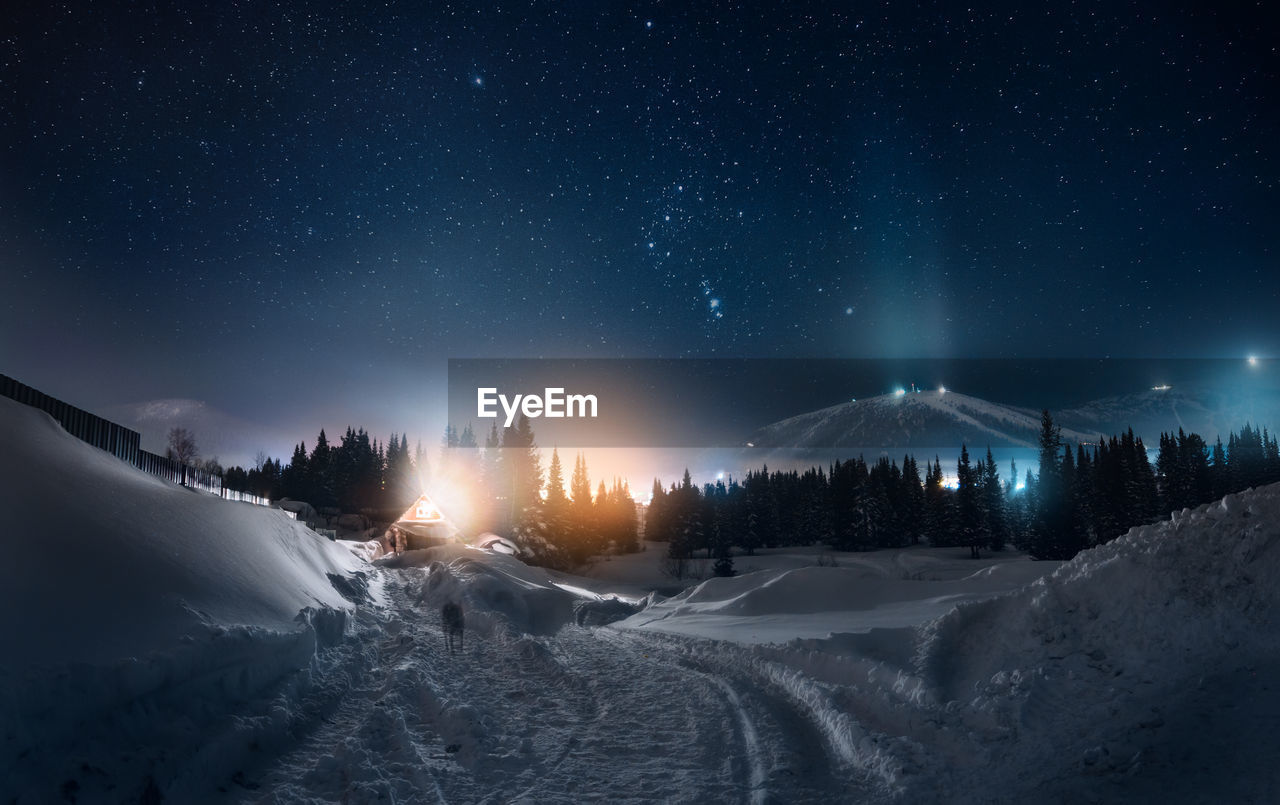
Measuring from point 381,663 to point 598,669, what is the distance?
4.29 meters

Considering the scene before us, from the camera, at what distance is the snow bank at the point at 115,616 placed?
17.2 ft

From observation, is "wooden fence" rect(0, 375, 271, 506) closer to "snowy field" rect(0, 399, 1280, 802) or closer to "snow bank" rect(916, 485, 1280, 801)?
"snowy field" rect(0, 399, 1280, 802)

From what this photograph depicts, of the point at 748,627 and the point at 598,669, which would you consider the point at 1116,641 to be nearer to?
the point at 598,669

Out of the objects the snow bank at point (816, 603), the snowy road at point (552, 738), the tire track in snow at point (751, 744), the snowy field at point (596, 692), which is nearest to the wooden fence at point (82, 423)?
the snowy field at point (596, 692)

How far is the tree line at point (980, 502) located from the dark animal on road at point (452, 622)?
138 ft

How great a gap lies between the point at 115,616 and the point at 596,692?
6.71 metres

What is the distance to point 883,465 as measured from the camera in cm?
9231

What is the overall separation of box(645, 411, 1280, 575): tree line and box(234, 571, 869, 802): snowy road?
48.3 m

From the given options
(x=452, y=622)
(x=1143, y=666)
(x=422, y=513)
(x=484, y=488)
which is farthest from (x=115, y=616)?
(x=484, y=488)

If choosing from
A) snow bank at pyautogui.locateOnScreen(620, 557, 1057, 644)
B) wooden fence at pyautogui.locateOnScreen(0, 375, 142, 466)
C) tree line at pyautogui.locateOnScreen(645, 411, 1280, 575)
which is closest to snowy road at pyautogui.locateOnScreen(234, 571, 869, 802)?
snow bank at pyautogui.locateOnScreen(620, 557, 1057, 644)

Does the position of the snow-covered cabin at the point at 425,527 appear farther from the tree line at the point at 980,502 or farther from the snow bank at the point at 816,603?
the snow bank at the point at 816,603

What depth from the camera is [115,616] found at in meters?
6.91

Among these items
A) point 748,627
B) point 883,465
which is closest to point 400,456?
point 883,465

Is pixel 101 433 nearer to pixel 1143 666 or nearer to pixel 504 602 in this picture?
pixel 504 602
